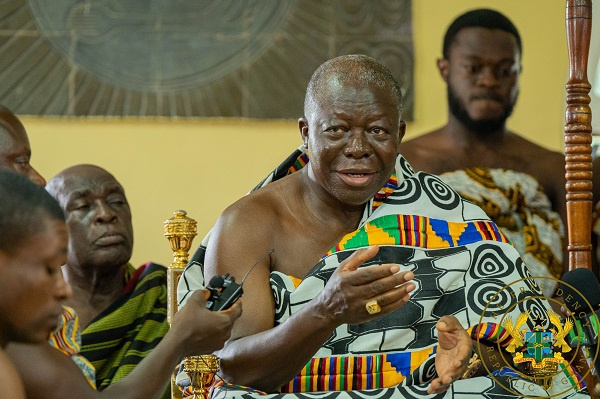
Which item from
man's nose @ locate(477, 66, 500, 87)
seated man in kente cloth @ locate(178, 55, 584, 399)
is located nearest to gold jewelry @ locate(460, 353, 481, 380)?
seated man in kente cloth @ locate(178, 55, 584, 399)

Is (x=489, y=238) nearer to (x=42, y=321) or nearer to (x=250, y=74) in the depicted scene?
(x=42, y=321)

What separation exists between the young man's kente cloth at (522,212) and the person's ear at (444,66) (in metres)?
0.68

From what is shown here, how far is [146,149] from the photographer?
5.73m

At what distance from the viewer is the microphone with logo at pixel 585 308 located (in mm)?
2844

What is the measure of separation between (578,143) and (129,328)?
78.3 inches

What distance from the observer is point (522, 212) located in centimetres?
483

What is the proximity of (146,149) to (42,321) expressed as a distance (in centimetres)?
330

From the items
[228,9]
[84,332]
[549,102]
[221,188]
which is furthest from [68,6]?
[549,102]

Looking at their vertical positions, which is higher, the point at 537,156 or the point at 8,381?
the point at 537,156

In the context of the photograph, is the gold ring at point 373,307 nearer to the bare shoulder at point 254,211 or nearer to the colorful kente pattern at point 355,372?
the colorful kente pattern at point 355,372

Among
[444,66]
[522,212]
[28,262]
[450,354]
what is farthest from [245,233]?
[444,66]

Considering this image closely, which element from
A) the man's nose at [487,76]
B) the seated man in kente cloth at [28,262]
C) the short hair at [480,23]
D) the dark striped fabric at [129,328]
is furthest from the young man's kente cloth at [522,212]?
the seated man in kente cloth at [28,262]

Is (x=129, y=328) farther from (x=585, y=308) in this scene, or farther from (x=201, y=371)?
(x=585, y=308)

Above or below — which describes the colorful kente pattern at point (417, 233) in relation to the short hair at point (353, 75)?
below
